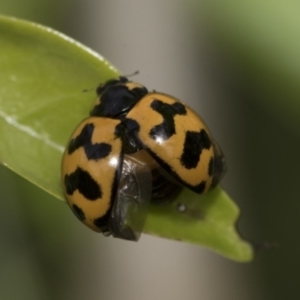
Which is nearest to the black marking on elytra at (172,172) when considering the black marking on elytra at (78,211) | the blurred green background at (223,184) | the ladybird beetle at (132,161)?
the ladybird beetle at (132,161)

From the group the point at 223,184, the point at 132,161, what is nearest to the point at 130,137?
the point at 132,161

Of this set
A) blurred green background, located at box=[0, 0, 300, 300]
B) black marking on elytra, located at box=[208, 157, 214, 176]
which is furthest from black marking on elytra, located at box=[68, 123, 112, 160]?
blurred green background, located at box=[0, 0, 300, 300]

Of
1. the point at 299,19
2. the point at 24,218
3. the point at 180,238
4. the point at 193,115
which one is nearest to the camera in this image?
the point at 180,238

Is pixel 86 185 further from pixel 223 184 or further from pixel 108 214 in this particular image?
pixel 223 184

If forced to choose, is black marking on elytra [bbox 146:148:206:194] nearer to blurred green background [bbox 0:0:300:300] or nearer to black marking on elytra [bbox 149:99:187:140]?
black marking on elytra [bbox 149:99:187:140]

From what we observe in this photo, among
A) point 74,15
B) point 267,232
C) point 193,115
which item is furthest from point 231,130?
point 193,115

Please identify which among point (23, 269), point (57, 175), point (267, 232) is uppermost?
point (57, 175)

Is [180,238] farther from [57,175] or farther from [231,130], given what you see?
[231,130]
